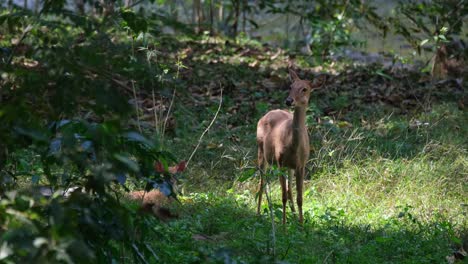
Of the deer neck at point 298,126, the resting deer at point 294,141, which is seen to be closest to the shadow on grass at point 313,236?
the resting deer at point 294,141

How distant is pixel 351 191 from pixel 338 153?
32.1 inches

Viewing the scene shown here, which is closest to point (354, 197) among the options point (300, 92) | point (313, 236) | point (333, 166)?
point (333, 166)

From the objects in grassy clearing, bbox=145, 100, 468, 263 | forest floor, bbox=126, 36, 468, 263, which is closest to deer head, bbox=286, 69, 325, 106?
grassy clearing, bbox=145, 100, 468, 263

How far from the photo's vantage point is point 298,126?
643cm

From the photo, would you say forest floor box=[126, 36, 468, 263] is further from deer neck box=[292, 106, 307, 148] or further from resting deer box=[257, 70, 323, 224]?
deer neck box=[292, 106, 307, 148]

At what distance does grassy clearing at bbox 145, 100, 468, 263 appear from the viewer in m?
5.14

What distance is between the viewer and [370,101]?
31.7 ft

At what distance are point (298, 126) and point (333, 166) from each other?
111 centimetres

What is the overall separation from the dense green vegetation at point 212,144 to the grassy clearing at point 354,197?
19 mm

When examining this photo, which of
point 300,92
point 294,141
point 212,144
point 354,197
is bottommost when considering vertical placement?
point 354,197

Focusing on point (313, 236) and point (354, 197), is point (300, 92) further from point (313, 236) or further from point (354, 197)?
point (313, 236)

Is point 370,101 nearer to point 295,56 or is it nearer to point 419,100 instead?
point 419,100

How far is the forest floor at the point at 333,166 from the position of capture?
17.0 feet

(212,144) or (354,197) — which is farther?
(212,144)
